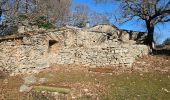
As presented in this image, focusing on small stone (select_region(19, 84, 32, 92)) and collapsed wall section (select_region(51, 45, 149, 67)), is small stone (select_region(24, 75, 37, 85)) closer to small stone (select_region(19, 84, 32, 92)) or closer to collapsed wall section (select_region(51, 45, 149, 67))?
small stone (select_region(19, 84, 32, 92))

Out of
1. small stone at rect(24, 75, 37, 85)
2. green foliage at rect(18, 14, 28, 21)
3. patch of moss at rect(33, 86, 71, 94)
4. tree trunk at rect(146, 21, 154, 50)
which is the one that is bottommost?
patch of moss at rect(33, 86, 71, 94)

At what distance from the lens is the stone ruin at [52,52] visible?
1967cm

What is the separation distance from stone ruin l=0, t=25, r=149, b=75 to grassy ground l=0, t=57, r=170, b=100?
986 mm

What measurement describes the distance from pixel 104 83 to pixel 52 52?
6.83 m

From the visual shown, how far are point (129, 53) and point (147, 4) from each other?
8352 millimetres

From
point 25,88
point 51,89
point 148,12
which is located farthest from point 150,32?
point 51,89

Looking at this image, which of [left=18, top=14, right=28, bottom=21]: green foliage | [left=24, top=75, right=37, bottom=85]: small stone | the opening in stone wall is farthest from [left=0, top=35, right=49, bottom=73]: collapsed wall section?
[left=18, top=14, right=28, bottom=21]: green foliage

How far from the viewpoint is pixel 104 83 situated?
16.2 m

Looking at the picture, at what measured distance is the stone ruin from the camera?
19672 mm

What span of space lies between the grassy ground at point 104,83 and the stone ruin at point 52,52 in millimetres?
986

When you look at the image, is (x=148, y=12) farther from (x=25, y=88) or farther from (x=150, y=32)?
(x=25, y=88)

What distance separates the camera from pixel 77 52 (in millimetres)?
21359

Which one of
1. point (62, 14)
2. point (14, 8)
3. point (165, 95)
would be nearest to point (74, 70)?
point (165, 95)

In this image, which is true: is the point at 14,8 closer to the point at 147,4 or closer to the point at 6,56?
the point at 6,56
